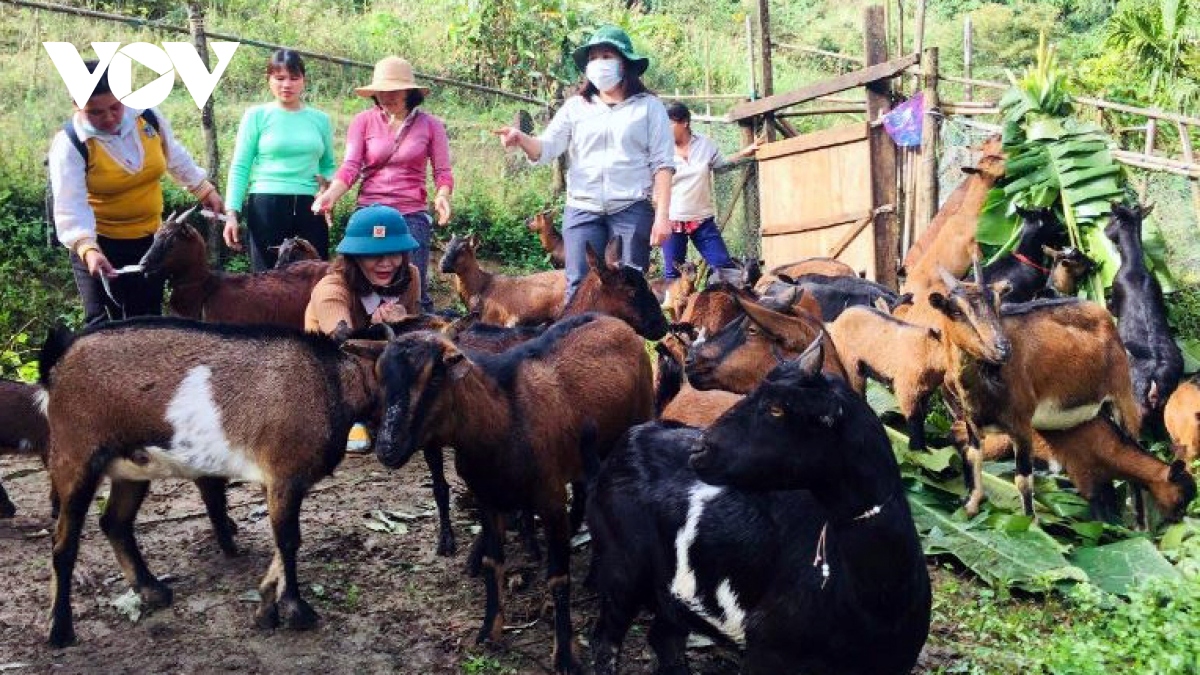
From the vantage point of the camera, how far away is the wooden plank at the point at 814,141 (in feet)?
39.2

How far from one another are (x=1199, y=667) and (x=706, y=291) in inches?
163

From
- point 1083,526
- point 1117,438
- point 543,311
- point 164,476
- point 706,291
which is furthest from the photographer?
point 543,311

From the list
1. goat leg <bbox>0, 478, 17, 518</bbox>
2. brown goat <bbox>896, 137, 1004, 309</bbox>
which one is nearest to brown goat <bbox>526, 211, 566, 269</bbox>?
brown goat <bbox>896, 137, 1004, 309</bbox>

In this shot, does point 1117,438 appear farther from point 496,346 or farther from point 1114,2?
point 1114,2

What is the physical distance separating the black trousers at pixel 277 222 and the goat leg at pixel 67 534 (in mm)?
3453

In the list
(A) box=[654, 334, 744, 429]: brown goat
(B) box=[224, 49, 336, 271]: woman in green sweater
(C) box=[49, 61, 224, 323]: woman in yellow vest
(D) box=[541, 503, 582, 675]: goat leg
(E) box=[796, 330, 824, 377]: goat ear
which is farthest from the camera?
(B) box=[224, 49, 336, 271]: woman in green sweater

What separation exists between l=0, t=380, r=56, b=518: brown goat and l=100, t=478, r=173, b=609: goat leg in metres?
1.42

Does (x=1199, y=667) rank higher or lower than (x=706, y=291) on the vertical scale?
lower

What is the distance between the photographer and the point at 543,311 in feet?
35.2

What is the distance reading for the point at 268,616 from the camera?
537 cm

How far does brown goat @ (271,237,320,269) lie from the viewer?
27.6 feet

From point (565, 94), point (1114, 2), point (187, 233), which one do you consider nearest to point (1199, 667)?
point (187, 233)

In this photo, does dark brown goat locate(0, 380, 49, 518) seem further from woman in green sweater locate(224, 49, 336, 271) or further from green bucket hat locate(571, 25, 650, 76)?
green bucket hat locate(571, 25, 650, 76)

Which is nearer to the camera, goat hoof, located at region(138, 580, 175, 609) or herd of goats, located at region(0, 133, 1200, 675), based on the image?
herd of goats, located at region(0, 133, 1200, 675)
